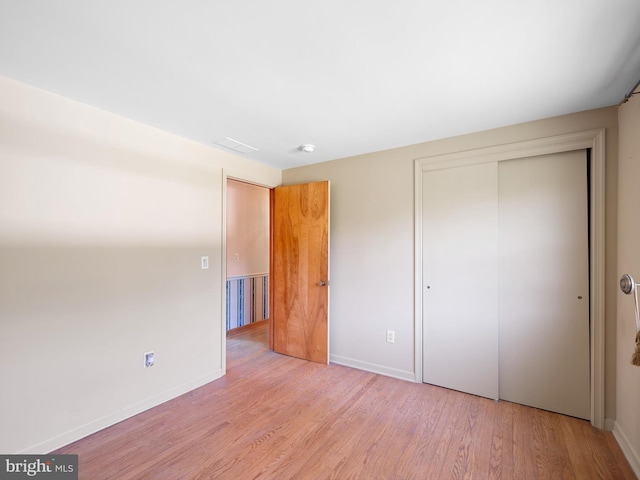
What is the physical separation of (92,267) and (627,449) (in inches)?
143

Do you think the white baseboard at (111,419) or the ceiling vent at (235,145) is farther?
the ceiling vent at (235,145)

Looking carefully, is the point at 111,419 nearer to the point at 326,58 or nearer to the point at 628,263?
the point at 326,58

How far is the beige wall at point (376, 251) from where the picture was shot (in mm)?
2824

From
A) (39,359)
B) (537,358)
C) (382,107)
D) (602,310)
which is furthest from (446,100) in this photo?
(39,359)

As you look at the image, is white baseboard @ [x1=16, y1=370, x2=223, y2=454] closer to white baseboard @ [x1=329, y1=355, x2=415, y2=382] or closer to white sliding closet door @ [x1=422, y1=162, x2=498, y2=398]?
white baseboard @ [x1=329, y1=355, x2=415, y2=382]

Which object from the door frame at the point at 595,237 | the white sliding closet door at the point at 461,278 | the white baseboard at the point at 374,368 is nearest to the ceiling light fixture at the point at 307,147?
the white sliding closet door at the point at 461,278

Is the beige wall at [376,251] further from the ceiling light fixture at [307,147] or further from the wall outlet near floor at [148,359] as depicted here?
the wall outlet near floor at [148,359]

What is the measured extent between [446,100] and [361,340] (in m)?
2.36

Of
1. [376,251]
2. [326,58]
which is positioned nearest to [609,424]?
[376,251]

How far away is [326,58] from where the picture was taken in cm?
154

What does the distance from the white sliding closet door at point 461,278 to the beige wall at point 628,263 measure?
2.38ft

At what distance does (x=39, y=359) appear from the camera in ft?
5.87

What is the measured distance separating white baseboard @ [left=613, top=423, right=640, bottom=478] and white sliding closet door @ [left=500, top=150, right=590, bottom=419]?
205 millimetres

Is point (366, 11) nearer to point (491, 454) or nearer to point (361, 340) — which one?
point (491, 454)
